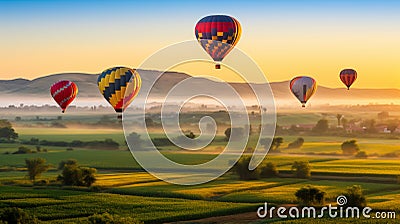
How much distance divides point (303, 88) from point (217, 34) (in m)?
33.8

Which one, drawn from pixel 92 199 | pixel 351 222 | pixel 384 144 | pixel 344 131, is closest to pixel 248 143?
pixel 384 144

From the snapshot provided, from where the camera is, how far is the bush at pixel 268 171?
81.4 metres

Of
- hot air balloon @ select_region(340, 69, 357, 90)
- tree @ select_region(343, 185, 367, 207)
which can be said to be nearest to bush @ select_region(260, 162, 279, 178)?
tree @ select_region(343, 185, 367, 207)

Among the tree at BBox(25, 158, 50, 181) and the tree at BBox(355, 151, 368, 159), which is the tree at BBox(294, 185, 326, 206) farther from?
the tree at BBox(355, 151, 368, 159)

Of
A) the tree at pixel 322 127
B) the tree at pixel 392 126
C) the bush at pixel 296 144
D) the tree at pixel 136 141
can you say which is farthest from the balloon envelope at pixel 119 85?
the tree at pixel 322 127

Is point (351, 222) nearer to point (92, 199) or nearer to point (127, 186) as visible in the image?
point (92, 199)

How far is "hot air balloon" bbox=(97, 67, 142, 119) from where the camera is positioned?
69.8 m

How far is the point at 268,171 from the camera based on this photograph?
82.1 metres

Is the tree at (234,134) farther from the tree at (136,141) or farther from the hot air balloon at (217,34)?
the hot air balloon at (217,34)

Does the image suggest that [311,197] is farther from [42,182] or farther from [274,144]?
[274,144]

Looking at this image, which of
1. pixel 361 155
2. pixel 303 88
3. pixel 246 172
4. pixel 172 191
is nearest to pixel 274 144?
pixel 361 155

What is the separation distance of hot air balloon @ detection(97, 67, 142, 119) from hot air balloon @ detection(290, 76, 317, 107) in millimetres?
36360

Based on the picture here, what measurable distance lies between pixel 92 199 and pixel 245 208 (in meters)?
13.5

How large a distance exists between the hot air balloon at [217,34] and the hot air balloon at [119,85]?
7819 millimetres
